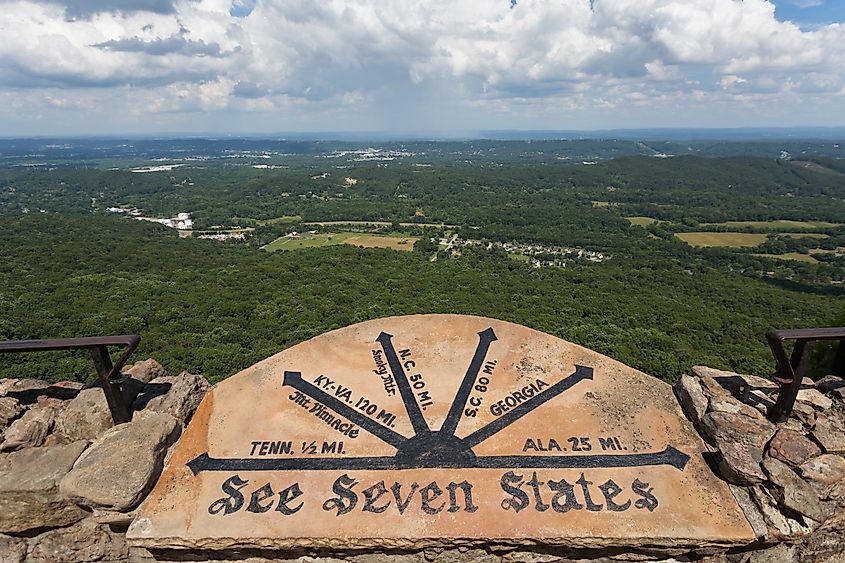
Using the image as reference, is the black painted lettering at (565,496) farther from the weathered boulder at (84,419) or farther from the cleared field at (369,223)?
the cleared field at (369,223)

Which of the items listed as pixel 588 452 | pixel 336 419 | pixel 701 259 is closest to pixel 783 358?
pixel 588 452

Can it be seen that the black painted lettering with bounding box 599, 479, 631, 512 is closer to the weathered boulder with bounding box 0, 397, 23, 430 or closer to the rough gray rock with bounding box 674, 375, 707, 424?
the rough gray rock with bounding box 674, 375, 707, 424

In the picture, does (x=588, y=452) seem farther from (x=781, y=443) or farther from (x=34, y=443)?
(x=34, y=443)

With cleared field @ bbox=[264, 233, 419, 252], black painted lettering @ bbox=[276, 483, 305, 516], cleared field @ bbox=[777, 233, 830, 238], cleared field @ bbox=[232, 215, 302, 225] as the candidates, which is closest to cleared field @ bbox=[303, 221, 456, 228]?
cleared field @ bbox=[232, 215, 302, 225]

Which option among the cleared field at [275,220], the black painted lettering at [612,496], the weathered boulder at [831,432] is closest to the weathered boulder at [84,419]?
the black painted lettering at [612,496]

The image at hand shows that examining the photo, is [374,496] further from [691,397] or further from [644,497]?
[691,397]

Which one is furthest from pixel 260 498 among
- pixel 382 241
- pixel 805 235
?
pixel 805 235
